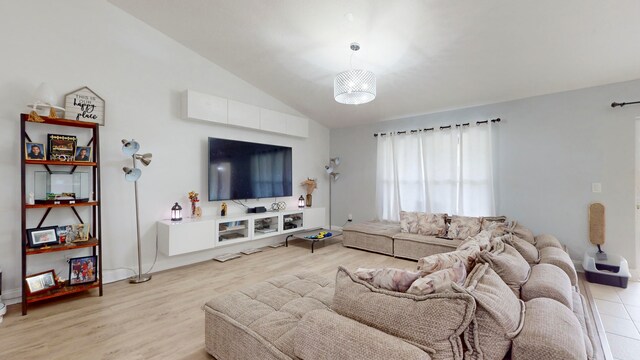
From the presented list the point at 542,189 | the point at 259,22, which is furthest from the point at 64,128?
the point at 542,189

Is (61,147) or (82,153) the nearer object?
(61,147)

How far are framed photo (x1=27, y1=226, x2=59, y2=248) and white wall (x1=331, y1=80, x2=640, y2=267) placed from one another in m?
5.32

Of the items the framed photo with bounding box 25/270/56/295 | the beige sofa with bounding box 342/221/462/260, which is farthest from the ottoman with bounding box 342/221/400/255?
the framed photo with bounding box 25/270/56/295

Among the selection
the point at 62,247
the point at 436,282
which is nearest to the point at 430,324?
the point at 436,282

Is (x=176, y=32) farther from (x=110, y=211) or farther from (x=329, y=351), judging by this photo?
(x=329, y=351)

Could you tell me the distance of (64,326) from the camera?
2268 millimetres

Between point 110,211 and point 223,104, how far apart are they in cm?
200

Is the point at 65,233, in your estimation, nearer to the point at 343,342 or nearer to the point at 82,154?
the point at 82,154

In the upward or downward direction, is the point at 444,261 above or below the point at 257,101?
below

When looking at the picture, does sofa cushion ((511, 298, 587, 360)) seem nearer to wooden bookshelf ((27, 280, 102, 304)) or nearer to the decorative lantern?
wooden bookshelf ((27, 280, 102, 304))

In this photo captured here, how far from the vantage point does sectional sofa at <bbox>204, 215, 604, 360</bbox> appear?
103cm

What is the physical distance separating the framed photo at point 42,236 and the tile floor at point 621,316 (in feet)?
15.7

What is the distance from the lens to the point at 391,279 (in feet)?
4.32

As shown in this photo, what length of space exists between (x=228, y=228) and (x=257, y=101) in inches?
84.8
